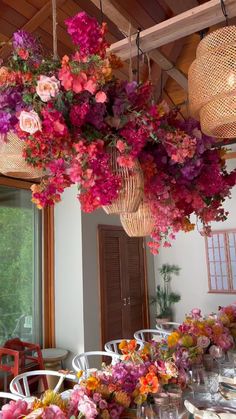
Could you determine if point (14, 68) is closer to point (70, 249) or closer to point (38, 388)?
point (70, 249)

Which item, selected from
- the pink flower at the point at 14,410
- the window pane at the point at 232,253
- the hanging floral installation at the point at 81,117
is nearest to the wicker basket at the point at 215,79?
the hanging floral installation at the point at 81,117

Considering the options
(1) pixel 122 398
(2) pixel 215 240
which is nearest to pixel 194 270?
(2) pixel 215 240

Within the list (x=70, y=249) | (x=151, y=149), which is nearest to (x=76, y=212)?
(x=70, y=249)

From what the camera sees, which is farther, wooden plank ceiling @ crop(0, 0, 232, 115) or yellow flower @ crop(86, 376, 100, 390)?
wooden plank ceiling @ crop(0, 0, 232, 115)

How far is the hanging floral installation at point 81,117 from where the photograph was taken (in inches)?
40.6

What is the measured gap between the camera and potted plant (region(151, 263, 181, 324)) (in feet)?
16.8

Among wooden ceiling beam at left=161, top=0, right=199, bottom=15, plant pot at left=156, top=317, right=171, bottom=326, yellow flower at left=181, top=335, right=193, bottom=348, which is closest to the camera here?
yellow flower at left=181, top=335, right=193, bottom=348

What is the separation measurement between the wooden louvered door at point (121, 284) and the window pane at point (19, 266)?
32.3 inches

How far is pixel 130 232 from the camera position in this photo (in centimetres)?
204

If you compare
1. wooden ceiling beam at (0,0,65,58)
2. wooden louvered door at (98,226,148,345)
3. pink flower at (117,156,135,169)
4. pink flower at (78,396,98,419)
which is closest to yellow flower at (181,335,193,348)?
pink flower at (78,396,98,419)

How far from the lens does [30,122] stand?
3.39 ft

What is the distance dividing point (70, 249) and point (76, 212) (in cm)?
46

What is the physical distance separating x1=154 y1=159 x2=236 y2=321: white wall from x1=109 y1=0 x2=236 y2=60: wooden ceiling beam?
139 inches

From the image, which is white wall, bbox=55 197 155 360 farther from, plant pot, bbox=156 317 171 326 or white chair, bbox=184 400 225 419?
white chair, bbox=184 400 225 419
